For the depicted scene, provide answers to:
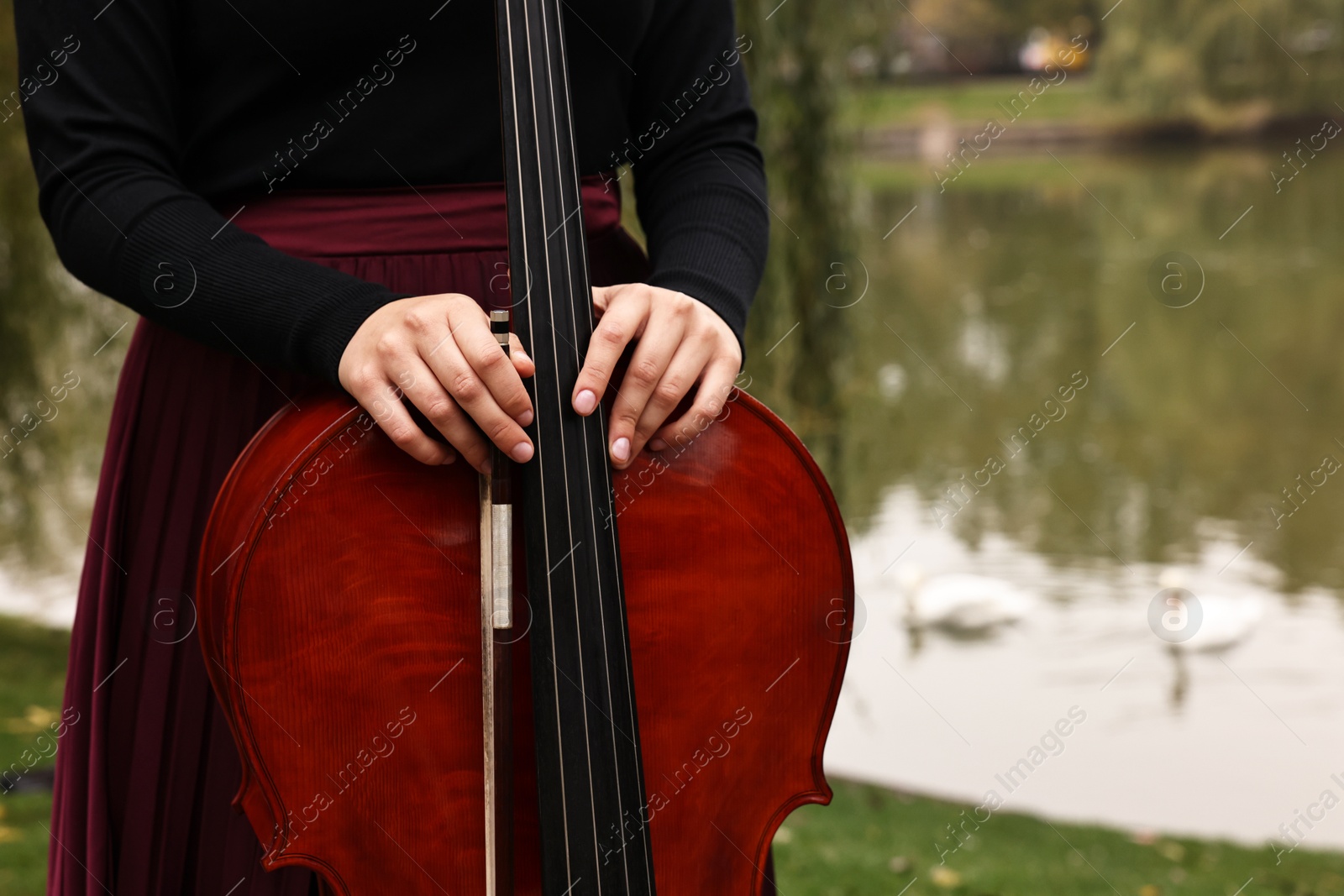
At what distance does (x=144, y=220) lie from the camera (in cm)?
89

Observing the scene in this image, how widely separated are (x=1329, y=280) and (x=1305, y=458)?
3.99 m

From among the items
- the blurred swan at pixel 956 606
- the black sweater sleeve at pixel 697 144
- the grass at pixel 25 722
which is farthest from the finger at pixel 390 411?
the blurred swan at pixel 956 606

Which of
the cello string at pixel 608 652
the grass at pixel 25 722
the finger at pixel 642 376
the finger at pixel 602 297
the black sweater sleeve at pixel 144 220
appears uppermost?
the black sweater sleeve at pixel 144 220

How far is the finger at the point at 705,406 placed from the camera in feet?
3.04

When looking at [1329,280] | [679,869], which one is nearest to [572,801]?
[679,869]

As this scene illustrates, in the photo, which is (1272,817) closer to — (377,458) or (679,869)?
(679,869)

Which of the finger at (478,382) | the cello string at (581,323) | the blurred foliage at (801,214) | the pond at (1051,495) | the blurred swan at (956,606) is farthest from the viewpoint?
the blurred swan at (956,606)

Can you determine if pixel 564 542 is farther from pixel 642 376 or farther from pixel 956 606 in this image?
pixel 956 606

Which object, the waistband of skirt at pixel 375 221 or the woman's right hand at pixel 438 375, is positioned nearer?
the woman's right hand at pixel 438 375

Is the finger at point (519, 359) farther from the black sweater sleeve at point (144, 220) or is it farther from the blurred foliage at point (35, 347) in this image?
the blurred foliage at point (35, 347)

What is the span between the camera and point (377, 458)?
2.88ft

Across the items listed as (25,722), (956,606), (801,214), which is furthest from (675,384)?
(956,606)

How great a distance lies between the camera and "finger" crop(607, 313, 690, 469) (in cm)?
89

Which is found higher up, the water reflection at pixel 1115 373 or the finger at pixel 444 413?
the finger at pixel 444 413
